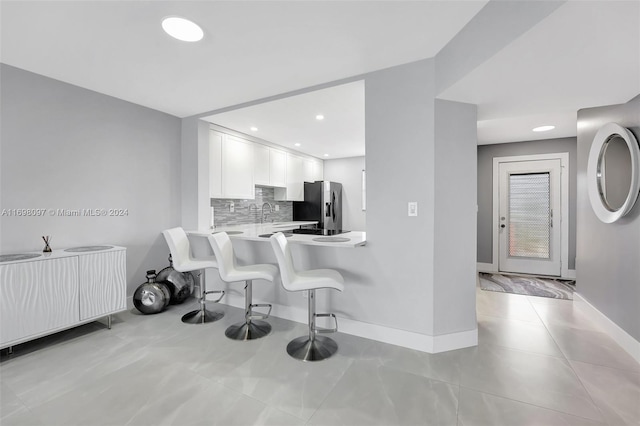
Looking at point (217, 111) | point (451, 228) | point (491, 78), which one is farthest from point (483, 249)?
point (217, 111)

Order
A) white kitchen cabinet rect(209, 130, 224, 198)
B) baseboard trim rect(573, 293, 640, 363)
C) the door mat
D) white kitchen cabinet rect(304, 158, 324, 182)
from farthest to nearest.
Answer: white kitchen cabinet rect(304, 158, 324, 182), the door mat, white kitchen cabinet rect(209, 130, 224, 198), baseboard trim rect(573, 293, 640, 363)

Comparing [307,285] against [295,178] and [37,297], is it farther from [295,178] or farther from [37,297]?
[295,178]

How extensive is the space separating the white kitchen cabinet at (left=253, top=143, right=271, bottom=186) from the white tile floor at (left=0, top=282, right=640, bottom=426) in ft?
8.20

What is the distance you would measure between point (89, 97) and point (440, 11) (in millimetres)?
3376

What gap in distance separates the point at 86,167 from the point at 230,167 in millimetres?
1600

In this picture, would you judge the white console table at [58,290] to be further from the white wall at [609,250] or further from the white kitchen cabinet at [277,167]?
the white wall at [609,250]

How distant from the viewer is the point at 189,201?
3.70 meters

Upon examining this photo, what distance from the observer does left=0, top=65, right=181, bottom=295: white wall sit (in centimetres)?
244

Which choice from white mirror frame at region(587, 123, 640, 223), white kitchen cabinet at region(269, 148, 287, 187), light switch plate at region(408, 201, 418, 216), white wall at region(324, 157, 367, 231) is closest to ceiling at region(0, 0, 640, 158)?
white mirror frame at region(587, 123, 640, 223)

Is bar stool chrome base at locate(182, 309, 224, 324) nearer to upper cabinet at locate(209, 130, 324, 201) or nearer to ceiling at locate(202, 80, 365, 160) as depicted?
upper cabinet at locate(209, 130, 324, 201)

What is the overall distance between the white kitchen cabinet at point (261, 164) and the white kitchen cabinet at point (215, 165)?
0.67 meters

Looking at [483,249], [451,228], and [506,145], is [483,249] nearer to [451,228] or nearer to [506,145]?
[506,145]

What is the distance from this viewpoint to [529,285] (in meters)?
4.26

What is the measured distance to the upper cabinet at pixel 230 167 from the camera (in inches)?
148
